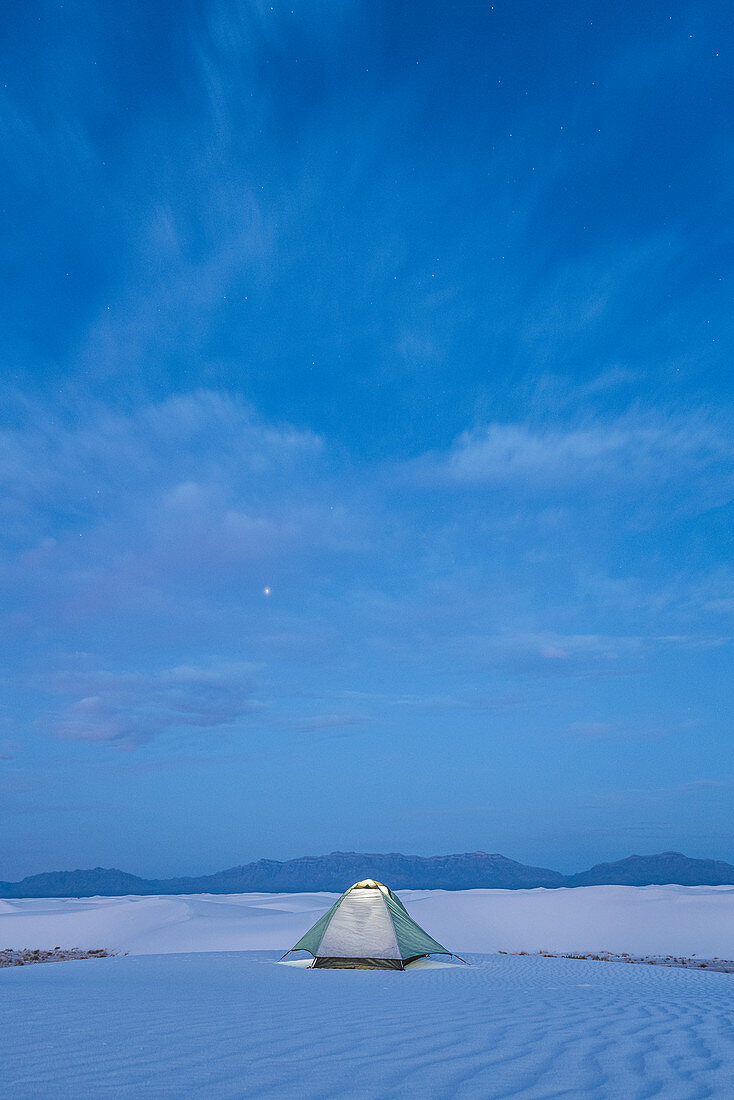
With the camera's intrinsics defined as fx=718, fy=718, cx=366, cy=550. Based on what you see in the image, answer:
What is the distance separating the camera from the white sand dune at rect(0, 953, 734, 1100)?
4012 millimetres

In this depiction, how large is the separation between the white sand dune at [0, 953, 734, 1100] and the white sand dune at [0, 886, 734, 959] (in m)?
11.3

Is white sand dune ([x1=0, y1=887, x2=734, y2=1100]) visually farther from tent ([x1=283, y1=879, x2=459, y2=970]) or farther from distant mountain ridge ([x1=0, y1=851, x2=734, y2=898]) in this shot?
distant mountain ridge ([x1=0, y1=851, x2=734, y2=898])

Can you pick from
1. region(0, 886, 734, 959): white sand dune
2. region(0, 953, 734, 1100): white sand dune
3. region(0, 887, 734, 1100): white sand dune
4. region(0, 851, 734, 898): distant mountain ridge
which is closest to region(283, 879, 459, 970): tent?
region(0, 887, 734, 1100): white sand dune

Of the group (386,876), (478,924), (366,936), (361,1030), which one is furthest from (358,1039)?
(386,876)

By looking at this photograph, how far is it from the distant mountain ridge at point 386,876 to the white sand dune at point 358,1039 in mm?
145059

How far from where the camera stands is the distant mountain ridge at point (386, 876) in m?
149

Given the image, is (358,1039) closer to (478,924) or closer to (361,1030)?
(361,1030)

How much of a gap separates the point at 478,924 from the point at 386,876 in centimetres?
16333

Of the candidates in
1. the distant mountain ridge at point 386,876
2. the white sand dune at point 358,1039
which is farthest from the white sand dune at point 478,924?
the distant mountain ridge at point 386,876

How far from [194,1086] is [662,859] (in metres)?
186

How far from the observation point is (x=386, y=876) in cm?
17212

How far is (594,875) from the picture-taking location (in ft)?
537

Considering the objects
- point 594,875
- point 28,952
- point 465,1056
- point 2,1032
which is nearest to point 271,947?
point 28,952

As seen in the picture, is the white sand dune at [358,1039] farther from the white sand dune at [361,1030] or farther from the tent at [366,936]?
the tent at [366,936]
